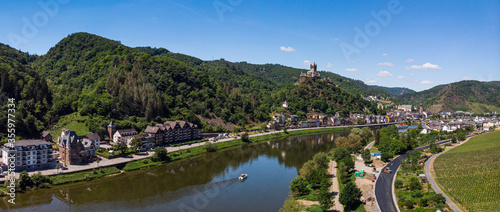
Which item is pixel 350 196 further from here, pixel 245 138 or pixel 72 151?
pixel 245 138

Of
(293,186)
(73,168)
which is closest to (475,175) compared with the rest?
(293,186)

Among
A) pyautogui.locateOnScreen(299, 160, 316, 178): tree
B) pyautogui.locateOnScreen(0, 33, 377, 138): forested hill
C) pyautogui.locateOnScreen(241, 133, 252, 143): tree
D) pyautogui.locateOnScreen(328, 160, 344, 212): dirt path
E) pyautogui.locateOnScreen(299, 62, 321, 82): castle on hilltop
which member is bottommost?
pyautogui.locateOnScreen(328, 160, 344, 212): dirt path

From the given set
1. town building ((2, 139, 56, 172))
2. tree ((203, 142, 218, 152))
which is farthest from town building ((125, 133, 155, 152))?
town building ((2, 139, 56, 172))

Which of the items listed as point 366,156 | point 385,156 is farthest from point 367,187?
point 385,156

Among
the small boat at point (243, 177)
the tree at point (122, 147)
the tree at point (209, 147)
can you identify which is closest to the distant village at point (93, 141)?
the tree at point (122, 147)

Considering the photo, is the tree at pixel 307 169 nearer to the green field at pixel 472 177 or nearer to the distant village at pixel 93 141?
the green field at pixel 472 177

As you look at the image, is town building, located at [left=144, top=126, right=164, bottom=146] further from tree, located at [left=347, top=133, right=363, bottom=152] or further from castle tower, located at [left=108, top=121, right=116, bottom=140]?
tree, located at [left=347, top=133, right=363, bottom=152]

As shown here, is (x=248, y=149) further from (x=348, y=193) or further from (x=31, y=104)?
(x=31, y=104)
